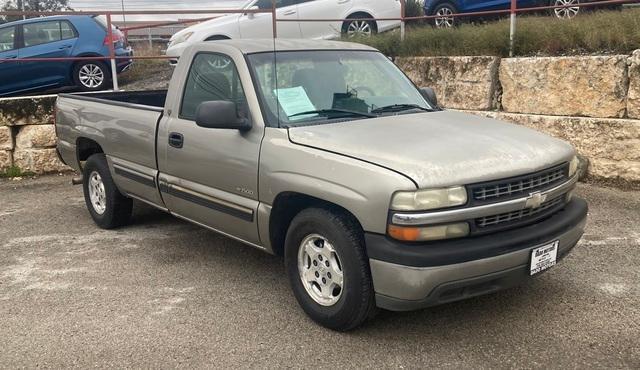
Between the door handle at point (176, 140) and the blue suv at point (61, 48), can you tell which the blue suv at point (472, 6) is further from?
the door handle at point (176, 140)

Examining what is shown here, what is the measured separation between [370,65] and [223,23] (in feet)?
24.3

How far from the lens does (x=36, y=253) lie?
17.7 ft

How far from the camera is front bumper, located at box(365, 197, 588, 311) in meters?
3.18

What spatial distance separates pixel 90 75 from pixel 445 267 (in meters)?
9.51

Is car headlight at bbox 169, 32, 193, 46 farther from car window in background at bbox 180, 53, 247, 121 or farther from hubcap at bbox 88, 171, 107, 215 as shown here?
car window in background at bbox 180, 53, 247, 121

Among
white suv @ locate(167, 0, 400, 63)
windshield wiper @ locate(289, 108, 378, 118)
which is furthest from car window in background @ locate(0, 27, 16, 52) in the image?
windshield wiper @ locate(289, 108, 378, 118)

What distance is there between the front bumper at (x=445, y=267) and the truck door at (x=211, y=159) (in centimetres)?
114

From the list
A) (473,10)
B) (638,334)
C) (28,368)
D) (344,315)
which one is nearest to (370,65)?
(344,315)

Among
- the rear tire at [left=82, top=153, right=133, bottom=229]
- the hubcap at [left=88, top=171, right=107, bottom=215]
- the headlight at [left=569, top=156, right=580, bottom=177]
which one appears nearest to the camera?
the headlight at [left=569, top=156, right=580, bottom=177]

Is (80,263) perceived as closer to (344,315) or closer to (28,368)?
(28,368)

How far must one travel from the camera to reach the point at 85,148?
631 centimetres

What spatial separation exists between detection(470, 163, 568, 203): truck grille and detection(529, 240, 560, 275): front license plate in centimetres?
34

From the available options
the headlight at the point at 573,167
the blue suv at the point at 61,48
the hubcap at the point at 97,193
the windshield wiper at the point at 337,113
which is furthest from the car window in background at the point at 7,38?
the headlight at the point at 573,167

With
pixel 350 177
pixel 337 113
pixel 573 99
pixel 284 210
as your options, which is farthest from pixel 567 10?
pixel 350 177
